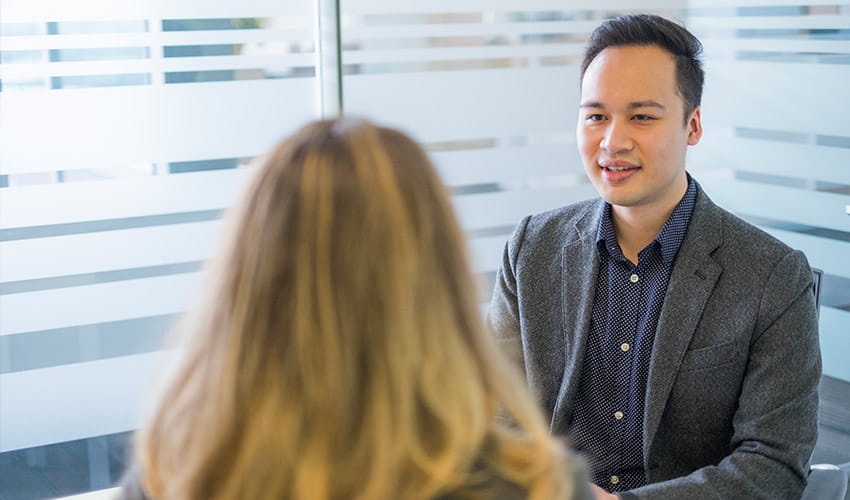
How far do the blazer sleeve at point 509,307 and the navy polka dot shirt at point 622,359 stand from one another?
169 mm

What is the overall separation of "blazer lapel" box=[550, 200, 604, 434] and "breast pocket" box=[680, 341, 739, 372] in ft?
0.70

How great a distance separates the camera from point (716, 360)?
2020 mm

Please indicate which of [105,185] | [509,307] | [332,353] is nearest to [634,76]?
[509,307]

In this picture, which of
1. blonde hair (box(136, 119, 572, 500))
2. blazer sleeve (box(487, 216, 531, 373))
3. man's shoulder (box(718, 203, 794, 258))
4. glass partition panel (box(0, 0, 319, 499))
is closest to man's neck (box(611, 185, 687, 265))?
man's shoulder (box(718, 203, 794, 258))

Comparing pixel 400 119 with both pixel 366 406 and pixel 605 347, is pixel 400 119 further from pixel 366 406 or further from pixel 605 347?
pixel 366 406

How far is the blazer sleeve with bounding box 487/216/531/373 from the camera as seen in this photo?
2256mm

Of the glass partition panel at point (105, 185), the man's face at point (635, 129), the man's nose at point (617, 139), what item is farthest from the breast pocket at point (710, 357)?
the glass partition panel at point (105, 185)

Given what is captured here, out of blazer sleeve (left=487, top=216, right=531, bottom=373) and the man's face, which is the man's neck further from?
blazer sleeve (left=487, top=216, right=531, bottom=373)

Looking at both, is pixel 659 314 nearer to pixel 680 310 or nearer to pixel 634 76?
pixel 680 310

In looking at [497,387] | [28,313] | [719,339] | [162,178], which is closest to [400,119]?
[162,178]

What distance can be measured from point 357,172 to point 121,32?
1931 mm

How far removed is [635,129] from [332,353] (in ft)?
4.10

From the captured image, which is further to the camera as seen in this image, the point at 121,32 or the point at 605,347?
the point at 121,32

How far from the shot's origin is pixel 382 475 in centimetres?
101
